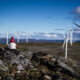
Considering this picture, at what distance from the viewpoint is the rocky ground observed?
878 cm

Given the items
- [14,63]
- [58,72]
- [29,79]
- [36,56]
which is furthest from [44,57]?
[29,79]

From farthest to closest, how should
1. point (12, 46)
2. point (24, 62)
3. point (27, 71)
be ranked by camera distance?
point (12, 46), point (24, 62), point (27, 71)

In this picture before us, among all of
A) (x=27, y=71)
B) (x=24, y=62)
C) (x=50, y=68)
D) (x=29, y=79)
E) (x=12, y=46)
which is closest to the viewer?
(x=29, y=79)

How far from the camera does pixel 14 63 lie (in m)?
9.88

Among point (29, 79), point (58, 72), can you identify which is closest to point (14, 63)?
point (29, 79)

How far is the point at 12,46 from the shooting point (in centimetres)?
1179

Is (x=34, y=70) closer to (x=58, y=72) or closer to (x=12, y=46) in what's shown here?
(x=58, y=72)

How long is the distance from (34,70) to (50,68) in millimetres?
1451

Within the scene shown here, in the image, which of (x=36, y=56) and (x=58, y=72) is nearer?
(x=58, y=72)

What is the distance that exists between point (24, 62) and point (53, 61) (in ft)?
6.35

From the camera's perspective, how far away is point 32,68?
10117 millimetres

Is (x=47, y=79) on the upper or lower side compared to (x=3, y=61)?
lower

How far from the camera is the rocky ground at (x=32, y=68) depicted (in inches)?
346

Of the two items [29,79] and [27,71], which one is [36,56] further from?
[29,79]
